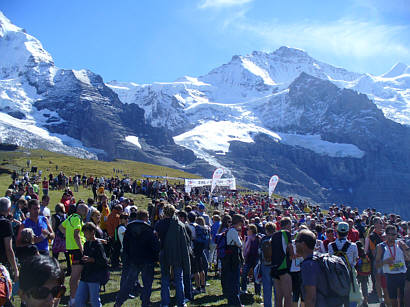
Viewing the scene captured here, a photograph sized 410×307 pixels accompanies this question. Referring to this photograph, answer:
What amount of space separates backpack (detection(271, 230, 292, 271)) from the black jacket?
265 cm

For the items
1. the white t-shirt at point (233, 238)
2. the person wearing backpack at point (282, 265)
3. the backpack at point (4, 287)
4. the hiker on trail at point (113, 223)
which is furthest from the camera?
the hiker on trail at point (113, 223)

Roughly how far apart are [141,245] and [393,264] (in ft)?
19.9

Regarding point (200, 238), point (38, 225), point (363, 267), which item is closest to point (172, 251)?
point (200, 238)

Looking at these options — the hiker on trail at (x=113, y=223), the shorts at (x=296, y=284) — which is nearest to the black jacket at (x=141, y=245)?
the shorts at (x=296, y=284)

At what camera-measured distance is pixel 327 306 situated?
5621mm

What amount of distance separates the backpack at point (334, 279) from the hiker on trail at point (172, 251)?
4170 millimetres

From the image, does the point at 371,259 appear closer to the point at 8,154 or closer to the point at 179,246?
the point at 179,246

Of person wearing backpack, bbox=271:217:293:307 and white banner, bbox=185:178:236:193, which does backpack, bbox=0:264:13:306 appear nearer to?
person wearing backpack, bbox=271:217:293:307

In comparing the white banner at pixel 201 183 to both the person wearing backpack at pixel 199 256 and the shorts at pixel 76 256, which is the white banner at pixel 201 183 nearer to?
the person wearing backpack at pixel 199 256

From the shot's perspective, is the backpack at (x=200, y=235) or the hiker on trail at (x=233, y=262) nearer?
the hiker on trail at (x=233, y=262)

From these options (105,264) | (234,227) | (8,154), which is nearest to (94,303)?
(105,264)

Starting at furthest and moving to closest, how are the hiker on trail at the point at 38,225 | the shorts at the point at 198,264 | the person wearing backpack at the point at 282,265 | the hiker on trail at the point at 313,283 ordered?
1. the shorts at the point at 198,264
2. the hiker on trail at the point at 38,225
3. the person wearing backpack at the point at 282,265
4. the hiker on trail at the point at 313,283

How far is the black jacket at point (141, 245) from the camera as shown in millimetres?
8484

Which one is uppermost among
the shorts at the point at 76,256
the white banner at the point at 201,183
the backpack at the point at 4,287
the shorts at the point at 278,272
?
the white banner at the point at 201,183
